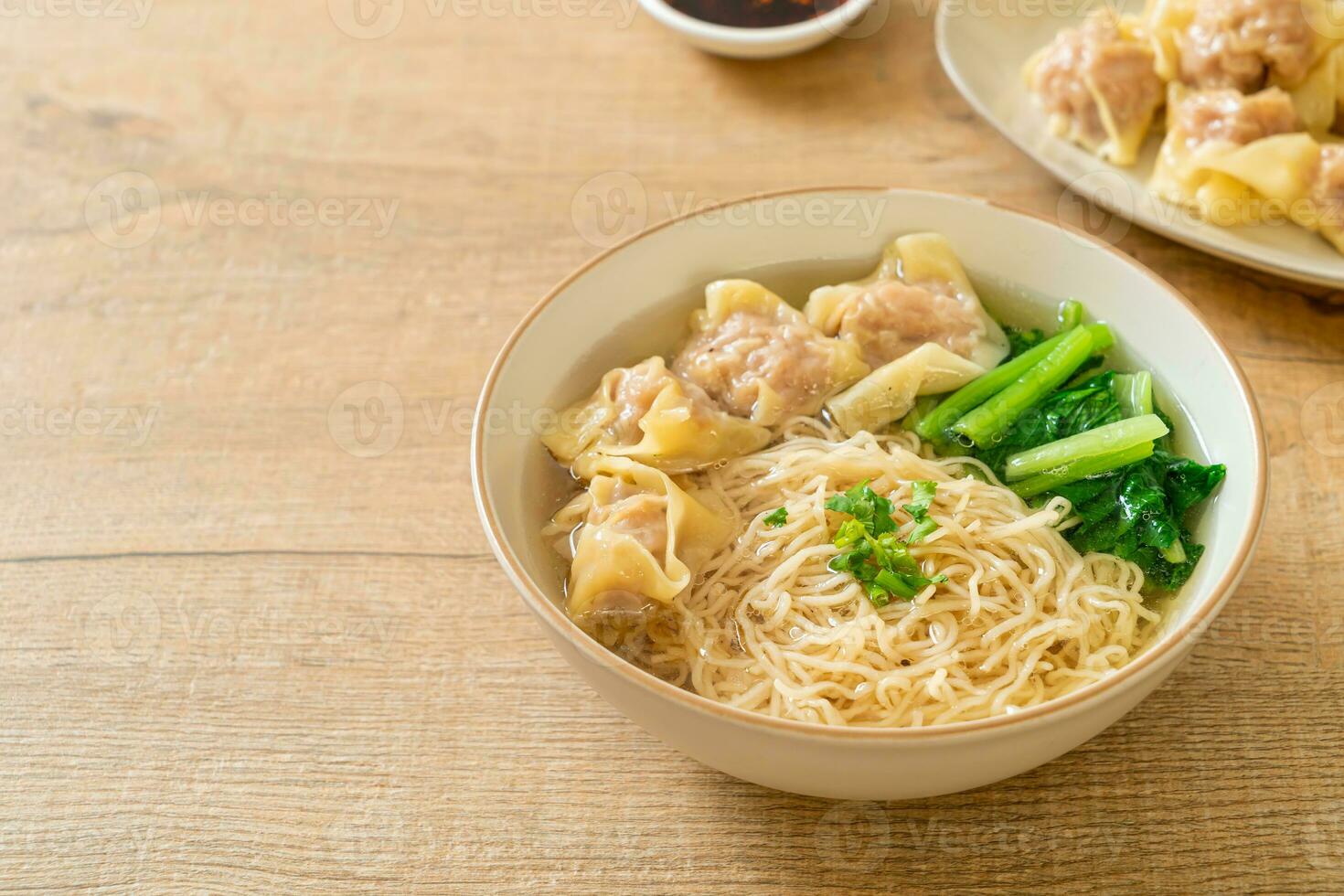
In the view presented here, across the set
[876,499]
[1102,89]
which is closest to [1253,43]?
[1102,89]

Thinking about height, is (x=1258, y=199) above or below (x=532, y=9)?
above

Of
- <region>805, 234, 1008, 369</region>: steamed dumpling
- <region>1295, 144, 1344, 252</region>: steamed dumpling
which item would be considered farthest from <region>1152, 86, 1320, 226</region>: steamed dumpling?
<region>805, 234, 1008, 369</region>: steamed dumpling

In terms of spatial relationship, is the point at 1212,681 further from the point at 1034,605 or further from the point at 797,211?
the point at 797,211

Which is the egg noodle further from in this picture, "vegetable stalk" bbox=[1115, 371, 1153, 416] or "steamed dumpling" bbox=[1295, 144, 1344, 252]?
"steamed dumpling" bbox=[1295, 144, 1344, 252]

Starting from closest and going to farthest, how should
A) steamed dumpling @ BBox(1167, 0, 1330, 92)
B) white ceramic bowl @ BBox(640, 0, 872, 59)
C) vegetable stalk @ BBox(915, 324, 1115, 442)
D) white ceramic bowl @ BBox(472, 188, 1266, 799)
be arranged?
white ceramic bowl @ BBox(472, 188, 1266, 799), vegetable stalk @ BBox(915, 324, 1115, 442), steamed dumpling @ BBox(1167, 0, 1330, 92), white ceramic bowl @ BBox(640, 0, 872, 59)

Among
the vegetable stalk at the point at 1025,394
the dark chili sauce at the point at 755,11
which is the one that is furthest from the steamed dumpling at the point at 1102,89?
the vegetable stalk at the point at 1025,394

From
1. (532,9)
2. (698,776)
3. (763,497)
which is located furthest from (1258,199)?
(532,9)

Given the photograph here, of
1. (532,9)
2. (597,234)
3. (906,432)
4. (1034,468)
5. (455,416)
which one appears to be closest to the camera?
(1034,468)
